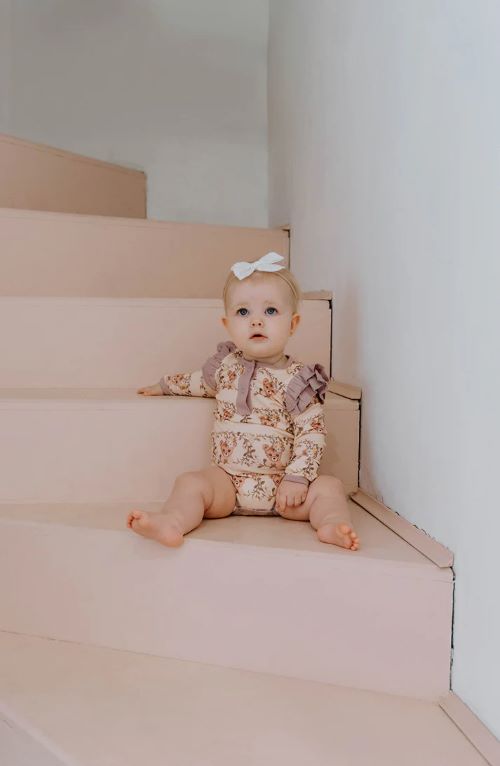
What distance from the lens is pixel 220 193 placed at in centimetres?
267

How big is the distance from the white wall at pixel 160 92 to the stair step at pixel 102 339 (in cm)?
120

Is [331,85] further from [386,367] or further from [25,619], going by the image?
[25,619]

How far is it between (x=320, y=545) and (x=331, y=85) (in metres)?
1.01

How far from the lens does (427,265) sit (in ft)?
3.41

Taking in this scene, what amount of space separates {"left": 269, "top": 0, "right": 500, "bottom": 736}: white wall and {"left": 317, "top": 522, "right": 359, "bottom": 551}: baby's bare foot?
0.11m

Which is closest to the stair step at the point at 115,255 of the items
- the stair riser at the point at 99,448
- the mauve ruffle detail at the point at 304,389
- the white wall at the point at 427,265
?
the white wall at the point at 427,265

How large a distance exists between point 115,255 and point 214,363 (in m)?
0.61

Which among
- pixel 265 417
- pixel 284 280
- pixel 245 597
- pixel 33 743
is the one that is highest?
pixel 284 280

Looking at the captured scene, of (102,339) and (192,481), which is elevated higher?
(102,339)

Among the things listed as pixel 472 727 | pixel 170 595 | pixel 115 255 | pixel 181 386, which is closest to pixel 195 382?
pixel 181 386

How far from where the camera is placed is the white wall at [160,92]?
104 inches

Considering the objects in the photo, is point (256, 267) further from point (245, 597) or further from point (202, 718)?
point (202, 718)

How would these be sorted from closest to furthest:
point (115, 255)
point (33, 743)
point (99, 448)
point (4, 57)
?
point (33, 743)
point (99, 448)
point (115, 255)
point (4, 57)

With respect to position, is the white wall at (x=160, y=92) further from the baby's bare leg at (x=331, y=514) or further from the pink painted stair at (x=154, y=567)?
the baby's bare leg at (x=331, y=514)
